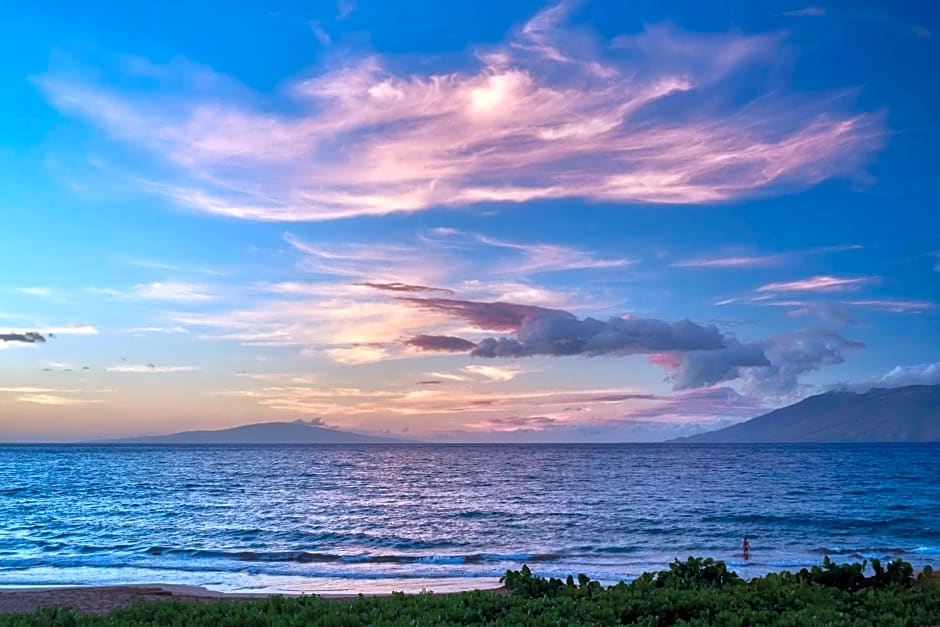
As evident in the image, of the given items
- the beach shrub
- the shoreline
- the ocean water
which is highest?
the beach shrub

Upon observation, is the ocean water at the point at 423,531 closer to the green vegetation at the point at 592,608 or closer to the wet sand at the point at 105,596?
the wet sand at the point at 105,596

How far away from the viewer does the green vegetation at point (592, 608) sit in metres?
10.6

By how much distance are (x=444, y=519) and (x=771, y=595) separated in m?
39.1

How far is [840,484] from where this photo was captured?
81.1 m

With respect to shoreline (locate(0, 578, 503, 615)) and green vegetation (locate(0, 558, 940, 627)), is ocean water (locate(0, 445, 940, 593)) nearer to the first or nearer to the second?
shoreline (locate(0, 578, 503, 615))

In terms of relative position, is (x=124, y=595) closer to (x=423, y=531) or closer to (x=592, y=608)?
(x=592, y=608)

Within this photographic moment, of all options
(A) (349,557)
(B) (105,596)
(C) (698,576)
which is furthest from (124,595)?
(C) (698,576)

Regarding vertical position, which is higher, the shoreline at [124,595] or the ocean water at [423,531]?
the shoreline at [124,595]

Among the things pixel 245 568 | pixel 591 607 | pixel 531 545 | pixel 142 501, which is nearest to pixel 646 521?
pixel 531 545

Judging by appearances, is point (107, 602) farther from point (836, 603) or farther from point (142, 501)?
point (142, 501)

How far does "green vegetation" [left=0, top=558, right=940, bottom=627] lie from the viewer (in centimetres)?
1058

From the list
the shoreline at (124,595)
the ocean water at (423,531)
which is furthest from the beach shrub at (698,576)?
the ocean water at (423,531)

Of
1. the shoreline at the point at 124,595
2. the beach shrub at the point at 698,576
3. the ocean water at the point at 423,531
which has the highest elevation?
the beach shrub at the point at 698,576

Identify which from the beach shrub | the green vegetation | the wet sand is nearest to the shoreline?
the wet sand
